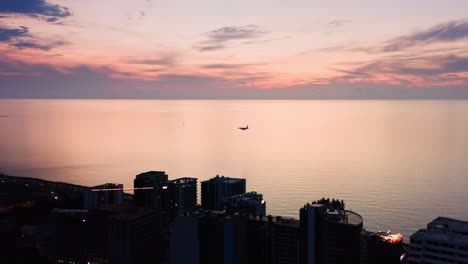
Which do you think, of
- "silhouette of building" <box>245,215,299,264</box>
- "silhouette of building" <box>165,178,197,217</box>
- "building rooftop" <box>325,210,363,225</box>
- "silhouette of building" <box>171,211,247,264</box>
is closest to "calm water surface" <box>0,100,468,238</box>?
"silhouette of building" <box>165,178,197,217</box>

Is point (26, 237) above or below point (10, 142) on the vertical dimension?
below

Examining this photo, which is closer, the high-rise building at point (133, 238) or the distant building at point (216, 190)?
the high-rise building at point (133, 238)

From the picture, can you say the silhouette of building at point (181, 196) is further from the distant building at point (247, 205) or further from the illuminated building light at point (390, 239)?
the illuminated building light at point (390, 239)

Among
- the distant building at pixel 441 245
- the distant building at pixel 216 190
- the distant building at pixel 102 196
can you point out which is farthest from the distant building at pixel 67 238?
the distant building at pixel 441 245

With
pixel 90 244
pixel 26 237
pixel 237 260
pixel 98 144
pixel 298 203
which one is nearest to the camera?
pixel 237 260

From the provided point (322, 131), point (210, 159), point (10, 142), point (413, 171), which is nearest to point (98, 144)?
point (10, 142)

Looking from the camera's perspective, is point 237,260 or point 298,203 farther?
point 298,203

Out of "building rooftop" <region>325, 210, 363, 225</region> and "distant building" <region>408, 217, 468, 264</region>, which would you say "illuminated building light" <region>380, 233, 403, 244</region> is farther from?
"building rooftop" <region>325, 210, 363, 225</region>

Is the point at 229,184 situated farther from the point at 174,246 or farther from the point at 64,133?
the point at 64,133
